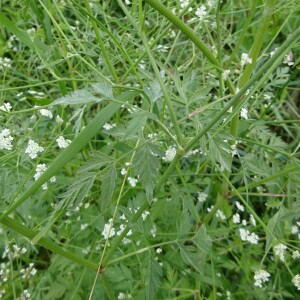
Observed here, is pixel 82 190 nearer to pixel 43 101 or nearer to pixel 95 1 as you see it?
pixel 43 101

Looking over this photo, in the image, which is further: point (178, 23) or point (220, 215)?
point (220, 215)

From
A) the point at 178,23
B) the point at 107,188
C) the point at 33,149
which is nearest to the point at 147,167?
the point at 107,188

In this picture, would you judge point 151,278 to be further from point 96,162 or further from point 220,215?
point 220,215

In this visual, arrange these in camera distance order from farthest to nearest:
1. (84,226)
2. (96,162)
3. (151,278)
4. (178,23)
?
(84,226), (151,278), (96,162), (178,23)

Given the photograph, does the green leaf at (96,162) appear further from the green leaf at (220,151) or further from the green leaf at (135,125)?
the green leaf at (220,151)

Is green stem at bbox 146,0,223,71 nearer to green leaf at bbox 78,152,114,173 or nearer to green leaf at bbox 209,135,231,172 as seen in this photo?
green leaf at bbox 209,135,231,172

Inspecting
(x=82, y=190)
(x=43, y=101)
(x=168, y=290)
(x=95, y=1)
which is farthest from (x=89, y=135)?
(x=168, y=290)

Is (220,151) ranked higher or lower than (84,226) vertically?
higher
